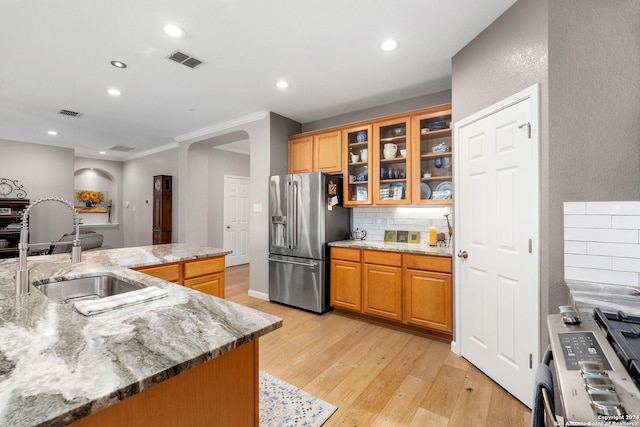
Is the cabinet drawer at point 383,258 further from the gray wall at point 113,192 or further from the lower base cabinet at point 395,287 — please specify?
the gray wall at point 113,192

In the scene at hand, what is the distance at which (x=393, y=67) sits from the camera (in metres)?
2.80

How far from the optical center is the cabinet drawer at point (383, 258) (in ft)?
9.98

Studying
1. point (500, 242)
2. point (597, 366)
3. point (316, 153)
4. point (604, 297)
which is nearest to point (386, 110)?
point (316, 153)

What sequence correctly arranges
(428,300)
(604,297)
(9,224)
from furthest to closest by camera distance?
(9,224) → (428,300) → (604,297)

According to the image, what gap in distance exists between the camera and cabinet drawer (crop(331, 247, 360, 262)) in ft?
11.0

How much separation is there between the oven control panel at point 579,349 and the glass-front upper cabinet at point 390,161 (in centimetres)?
235

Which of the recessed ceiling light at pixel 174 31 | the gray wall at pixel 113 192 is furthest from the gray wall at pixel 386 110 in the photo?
the gray wall at pixel 113 192

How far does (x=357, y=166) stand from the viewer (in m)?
3.79

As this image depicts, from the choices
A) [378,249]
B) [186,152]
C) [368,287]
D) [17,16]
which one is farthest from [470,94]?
[186,152]

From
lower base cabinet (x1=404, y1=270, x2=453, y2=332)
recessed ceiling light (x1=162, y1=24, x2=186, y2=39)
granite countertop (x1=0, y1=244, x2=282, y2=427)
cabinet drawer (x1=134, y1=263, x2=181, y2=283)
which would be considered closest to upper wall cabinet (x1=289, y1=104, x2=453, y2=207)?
lower base cabinet (x1=404, y1=270, x2=453, y2=332)

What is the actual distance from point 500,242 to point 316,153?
2441 mm

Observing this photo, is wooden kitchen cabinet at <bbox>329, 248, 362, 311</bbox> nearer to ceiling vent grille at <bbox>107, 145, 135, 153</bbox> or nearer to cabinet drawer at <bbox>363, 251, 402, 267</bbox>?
cabinet drawer at <bbox>363, 251, 402, 267</bbox>

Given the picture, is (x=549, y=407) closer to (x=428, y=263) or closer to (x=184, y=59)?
(x=428, y=263)

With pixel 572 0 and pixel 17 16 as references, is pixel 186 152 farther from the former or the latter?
pixel 572 0
